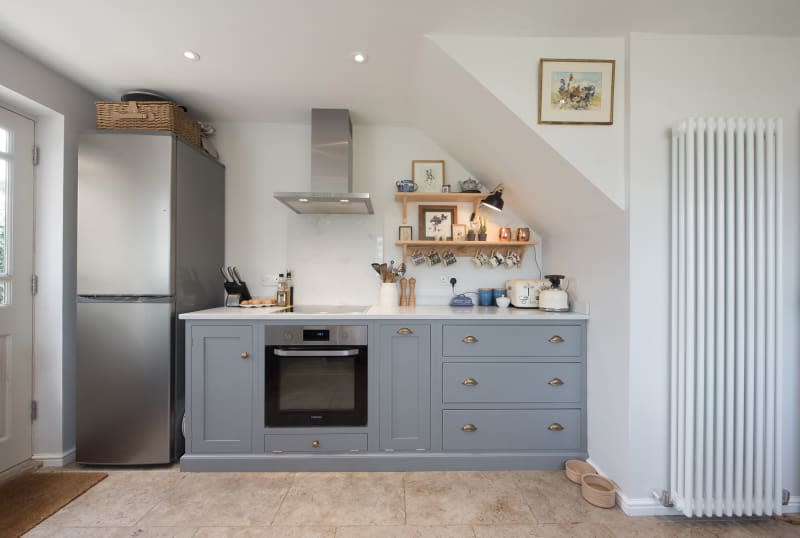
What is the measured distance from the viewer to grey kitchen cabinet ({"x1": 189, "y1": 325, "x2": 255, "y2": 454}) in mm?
2004

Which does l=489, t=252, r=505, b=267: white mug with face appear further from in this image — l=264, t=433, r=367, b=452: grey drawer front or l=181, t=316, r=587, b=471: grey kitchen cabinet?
l=264, t=433, r=367, b=452: grey drawer front

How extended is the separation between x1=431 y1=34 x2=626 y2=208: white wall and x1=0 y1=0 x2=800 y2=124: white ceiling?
0.19ft

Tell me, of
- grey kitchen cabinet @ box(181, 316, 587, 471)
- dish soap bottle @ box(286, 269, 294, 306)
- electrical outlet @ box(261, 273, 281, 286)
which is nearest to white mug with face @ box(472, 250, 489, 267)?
grey kitchen cabinet @ box(181, 316, 587, 471)

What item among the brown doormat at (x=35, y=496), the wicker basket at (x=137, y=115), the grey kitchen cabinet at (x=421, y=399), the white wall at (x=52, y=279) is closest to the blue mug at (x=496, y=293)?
the grey kitchen cabinet at (x=421, y=399)

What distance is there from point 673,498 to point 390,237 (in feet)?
7.54

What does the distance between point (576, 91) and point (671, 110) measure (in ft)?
1.55

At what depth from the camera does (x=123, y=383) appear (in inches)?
78.7

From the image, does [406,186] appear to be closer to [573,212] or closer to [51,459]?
[573,212]

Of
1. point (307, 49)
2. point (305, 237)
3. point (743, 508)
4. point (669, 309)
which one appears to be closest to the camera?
point (743, 508)

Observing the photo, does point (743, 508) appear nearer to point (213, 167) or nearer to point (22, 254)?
point (213, 167)

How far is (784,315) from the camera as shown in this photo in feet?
5.48

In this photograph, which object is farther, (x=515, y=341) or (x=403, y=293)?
(x=403, y=293)

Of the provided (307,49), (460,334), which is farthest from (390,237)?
(307,49)

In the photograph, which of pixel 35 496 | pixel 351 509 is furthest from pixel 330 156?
pixel 35 496
